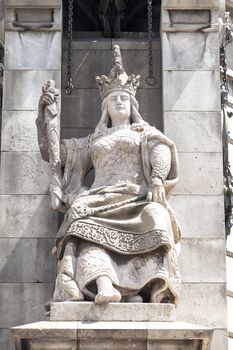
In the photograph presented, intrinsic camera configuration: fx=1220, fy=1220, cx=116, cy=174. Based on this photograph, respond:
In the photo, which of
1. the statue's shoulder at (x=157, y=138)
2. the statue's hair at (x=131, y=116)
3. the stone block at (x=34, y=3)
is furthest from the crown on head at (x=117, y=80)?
the stone block at (x=34, y=3)

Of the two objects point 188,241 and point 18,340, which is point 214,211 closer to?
point 188,241

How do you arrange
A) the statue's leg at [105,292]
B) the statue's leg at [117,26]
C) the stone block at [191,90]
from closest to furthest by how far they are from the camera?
1. the statue's leg at [105,292]
2. the stone block at [191,90]
3. the statue's leg at [117,26]

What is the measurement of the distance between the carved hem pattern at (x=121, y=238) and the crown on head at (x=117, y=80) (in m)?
2.68

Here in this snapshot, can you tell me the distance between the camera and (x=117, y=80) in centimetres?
1931

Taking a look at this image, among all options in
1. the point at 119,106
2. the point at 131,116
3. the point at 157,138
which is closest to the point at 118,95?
the point at 119,106

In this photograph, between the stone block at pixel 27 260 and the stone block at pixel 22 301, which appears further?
the stone block at pixel 27 260

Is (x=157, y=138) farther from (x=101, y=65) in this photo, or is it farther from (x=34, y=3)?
(x=34, y=3)

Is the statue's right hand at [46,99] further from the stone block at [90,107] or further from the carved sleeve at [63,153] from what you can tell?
the stone block at [90,107]

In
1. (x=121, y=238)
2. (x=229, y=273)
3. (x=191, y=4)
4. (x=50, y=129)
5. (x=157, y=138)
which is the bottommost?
(x=229, y=273)

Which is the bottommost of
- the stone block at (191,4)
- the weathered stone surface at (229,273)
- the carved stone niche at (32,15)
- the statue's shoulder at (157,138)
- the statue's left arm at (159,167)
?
the weathered stone surface at (229,273)

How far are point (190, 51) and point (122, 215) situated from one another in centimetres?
414

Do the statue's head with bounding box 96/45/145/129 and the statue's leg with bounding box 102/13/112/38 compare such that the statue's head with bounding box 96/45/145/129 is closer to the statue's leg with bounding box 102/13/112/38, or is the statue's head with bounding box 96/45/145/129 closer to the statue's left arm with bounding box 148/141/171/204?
the statue's left arm with bounding box 148/141/171/204

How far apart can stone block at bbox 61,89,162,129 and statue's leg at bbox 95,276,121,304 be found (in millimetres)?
4138

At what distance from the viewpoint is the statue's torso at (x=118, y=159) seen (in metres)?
18.5
